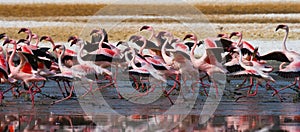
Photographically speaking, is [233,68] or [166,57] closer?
[233,68]

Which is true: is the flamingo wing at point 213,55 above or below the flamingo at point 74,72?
above

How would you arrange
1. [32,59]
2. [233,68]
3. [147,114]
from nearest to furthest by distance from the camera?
[147,114] < [32,59] < [233,68]

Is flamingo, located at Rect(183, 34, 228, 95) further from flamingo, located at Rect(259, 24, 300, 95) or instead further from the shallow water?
flamingo, located at Rect(259, 24, 300, 95)

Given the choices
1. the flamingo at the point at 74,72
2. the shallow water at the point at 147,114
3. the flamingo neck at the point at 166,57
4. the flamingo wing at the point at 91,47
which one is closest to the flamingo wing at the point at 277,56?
the shallow water at the point at 147,114

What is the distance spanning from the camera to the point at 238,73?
600 inches

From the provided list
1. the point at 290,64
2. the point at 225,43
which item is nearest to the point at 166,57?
the point at 225,43

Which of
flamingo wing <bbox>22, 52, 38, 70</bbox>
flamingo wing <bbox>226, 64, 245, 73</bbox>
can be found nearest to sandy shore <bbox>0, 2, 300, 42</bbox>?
flamingo wing <bbox>226, 64, 245, 73</bbox>

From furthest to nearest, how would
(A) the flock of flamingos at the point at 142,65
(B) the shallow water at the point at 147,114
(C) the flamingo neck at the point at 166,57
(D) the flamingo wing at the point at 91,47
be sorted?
(D) the flamingo wing at the point at 91,47 → (C) the flamingo neck at the point at 166,57 → (A) the flock of flamingos at the point at 142,65 → (B) the shallow water at the point at 147,114

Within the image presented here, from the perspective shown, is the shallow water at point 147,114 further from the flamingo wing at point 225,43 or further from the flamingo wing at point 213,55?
the flamingo wing at point 225,43

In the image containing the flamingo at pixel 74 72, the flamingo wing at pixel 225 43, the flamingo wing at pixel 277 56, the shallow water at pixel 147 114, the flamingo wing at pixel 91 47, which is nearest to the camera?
the shallow water at pixel 147 114

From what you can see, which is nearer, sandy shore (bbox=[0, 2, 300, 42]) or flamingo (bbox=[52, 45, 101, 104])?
flamingo (bbox=[52, 45, 101, 104])

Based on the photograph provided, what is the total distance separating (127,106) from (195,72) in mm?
1927

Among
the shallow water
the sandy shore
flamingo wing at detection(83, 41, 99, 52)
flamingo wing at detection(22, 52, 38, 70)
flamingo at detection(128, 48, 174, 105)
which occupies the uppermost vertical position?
the sandy shore

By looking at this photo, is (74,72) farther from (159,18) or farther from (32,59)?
(159,18)
